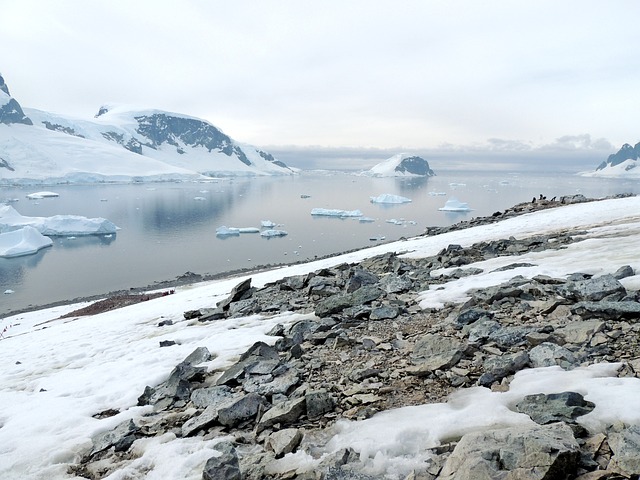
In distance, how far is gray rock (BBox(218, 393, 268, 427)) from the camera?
4762mm

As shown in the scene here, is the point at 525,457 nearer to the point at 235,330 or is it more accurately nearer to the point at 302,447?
the point at 302,447

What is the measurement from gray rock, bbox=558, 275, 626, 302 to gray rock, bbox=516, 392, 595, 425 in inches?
134

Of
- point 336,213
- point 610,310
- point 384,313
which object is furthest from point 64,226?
point 610,310

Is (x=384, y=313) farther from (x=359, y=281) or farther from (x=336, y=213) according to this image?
(x=336, y=213)

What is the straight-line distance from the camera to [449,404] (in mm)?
4363

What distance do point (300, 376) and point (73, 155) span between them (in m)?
222

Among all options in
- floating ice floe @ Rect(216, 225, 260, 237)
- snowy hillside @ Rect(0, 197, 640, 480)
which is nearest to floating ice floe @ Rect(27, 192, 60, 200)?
floating ice floe @ Rect(216, 225, 260, 237)

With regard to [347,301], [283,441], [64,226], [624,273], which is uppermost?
[624,273]

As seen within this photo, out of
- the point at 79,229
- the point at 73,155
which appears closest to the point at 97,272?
the point at 79,229

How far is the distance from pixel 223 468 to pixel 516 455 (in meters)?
2.48

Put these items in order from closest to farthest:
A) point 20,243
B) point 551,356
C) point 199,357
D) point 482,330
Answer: point 551,356 → point 482,330 → point 199,357 → point 20,243

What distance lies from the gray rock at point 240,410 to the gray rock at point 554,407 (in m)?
2.83

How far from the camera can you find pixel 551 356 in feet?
16.3

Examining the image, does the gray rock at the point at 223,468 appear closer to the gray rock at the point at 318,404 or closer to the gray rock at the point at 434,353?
the gray rock at the point at 318,404
